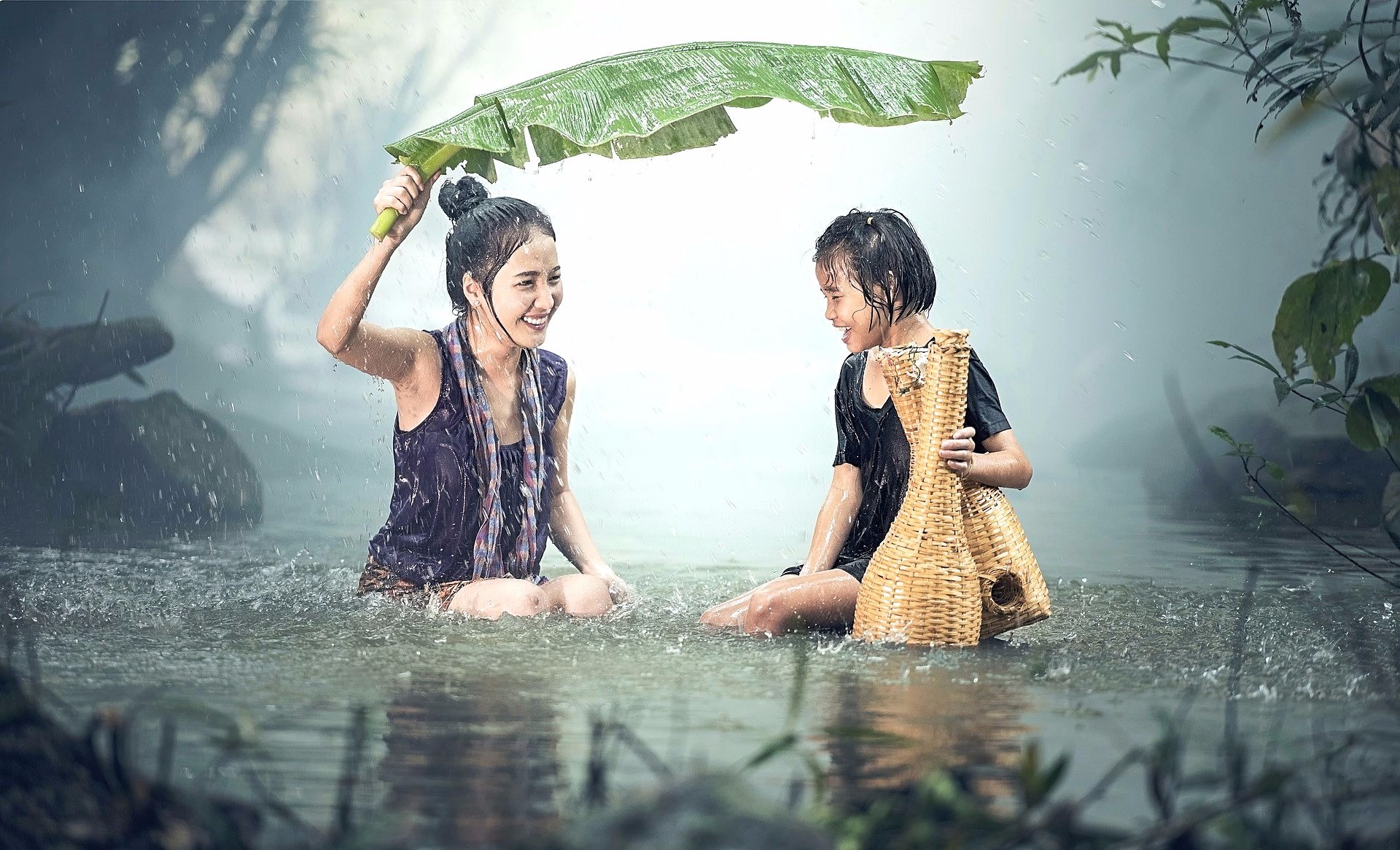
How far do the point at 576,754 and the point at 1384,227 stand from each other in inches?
86.9

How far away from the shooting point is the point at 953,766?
1813 millimetres

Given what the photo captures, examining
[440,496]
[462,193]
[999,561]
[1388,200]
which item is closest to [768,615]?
[999,561]

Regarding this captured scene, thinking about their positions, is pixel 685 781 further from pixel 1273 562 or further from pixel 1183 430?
pixel 1183 430

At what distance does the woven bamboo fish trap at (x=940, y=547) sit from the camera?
2.83m

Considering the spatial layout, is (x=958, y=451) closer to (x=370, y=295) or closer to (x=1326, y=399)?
(x=1326, y=399)

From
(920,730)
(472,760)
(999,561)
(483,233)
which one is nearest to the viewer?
(472,760)

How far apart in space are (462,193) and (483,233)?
0.20 metres

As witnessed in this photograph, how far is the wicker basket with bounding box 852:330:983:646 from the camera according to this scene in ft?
9.29

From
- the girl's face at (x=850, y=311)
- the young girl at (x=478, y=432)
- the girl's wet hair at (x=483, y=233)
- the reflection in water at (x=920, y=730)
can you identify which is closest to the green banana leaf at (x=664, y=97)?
the girl's wet hair at (x=483, y=233)

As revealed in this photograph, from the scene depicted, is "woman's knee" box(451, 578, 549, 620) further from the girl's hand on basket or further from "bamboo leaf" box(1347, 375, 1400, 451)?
"bamboo leaf" box(1347, 375, 1400, 451)

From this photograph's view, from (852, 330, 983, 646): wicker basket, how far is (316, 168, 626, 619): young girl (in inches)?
32.5

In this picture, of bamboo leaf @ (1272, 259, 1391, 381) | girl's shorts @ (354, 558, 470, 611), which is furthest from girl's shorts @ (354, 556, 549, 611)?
bamboo leaf @ (1272, 259, 1391, 381)

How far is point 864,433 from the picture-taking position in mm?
3318

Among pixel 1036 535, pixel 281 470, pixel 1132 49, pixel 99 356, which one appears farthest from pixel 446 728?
pixel 281 470
